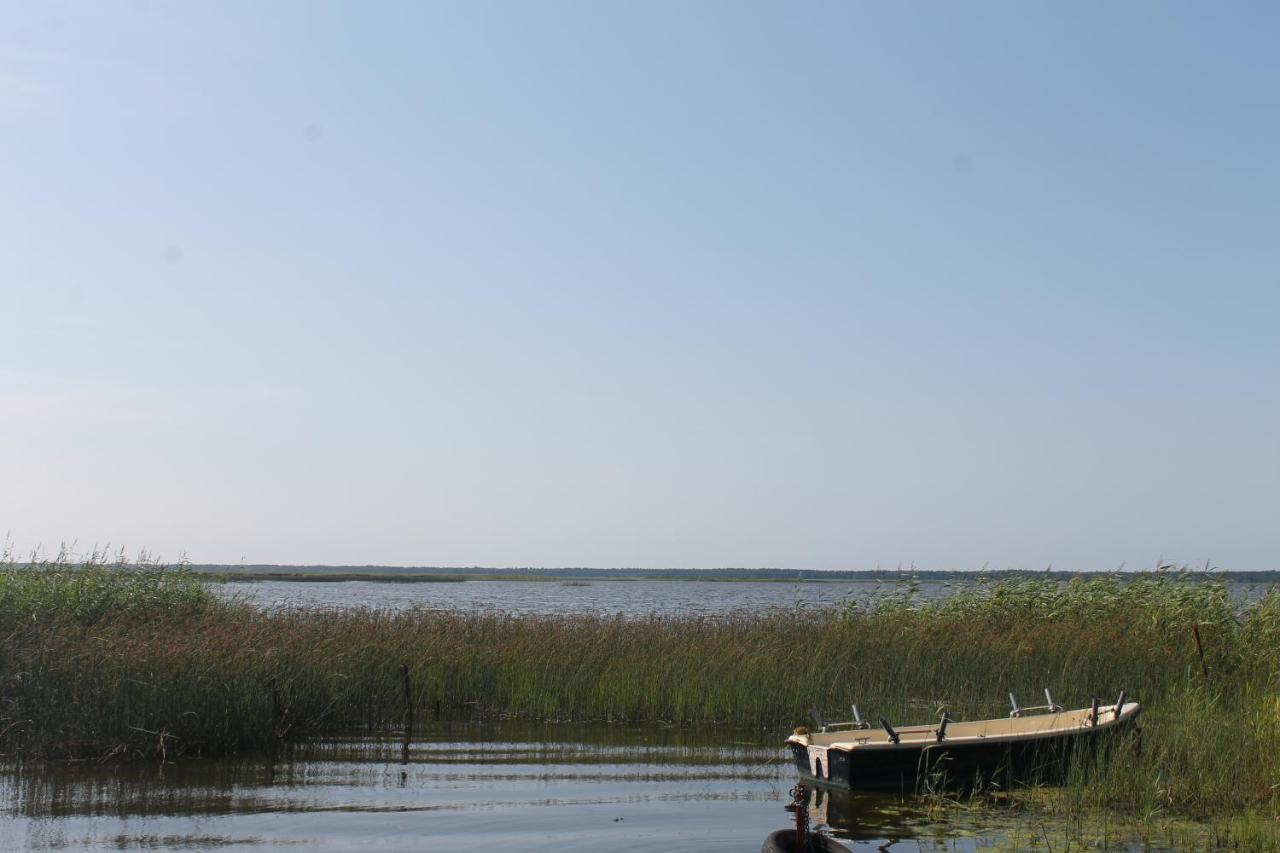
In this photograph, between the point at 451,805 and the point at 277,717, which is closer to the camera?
the point at 451,805

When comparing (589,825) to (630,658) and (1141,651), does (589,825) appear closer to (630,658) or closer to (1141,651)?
(630,658)

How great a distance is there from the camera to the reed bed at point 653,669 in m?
13.7

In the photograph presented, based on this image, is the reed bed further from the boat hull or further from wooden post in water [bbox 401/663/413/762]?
the boat hull

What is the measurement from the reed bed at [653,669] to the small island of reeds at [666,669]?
4 centimetres

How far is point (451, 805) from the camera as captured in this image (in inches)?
513

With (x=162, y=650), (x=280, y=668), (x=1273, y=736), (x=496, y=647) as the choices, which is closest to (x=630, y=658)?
(x=496, y=647)

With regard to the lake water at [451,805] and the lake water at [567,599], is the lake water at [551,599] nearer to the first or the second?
the lake water at [567,599]

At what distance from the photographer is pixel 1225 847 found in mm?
10570

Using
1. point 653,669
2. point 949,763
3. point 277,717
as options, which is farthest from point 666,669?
point 949,763

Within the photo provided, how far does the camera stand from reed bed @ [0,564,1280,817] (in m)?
13.7

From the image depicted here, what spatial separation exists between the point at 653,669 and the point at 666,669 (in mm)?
214

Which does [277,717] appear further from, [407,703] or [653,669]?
[653,669]

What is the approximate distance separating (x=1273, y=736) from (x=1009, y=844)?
2.99 metres

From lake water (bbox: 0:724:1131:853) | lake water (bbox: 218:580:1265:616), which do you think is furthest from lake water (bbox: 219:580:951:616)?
lake water (bbox: 0:724:1131:853)
